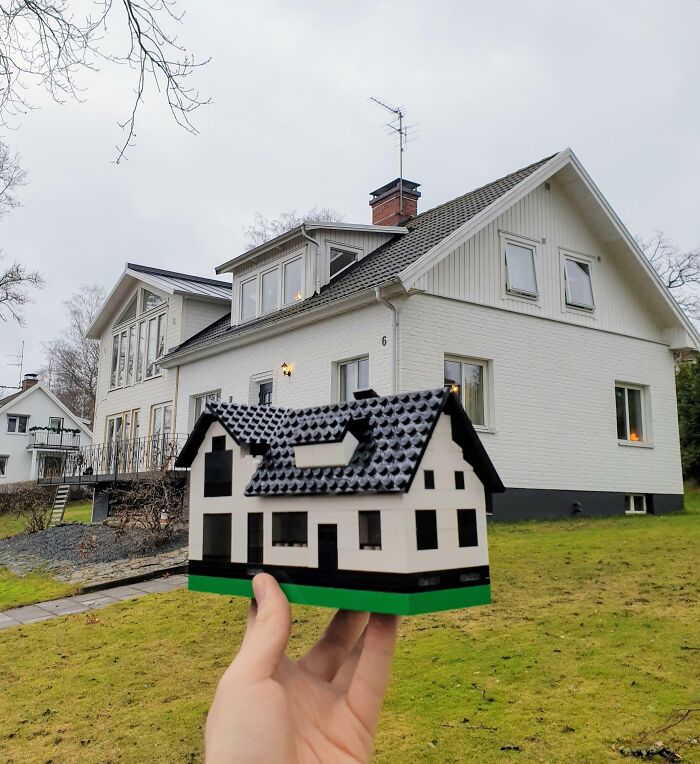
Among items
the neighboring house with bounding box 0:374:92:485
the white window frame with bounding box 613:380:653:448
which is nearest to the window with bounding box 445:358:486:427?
the white window frame with bounding box 613:380:653:448

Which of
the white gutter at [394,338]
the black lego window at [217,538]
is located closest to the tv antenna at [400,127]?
the white gutter at [394,338]

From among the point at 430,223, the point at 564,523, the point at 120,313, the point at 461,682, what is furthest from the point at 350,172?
the point at 461,682

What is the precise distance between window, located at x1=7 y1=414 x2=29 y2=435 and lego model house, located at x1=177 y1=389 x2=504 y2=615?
45.2 metres

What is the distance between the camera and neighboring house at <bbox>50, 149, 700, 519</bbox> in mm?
12289

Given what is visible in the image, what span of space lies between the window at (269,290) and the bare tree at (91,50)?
11.0m

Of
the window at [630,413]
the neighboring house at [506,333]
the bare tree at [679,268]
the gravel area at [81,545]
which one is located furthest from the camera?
the bare tree at [679,268]

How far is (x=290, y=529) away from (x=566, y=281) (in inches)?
544

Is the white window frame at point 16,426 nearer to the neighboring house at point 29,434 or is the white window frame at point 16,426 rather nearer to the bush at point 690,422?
the neighboring house at point 29,434

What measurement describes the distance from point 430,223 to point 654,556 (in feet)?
28.9

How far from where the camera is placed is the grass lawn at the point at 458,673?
400 cm

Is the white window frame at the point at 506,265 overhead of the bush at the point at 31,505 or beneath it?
overhead

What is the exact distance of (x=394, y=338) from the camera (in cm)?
1160

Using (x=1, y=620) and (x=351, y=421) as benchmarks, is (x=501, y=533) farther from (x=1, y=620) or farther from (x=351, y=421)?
(x=351, y=421)

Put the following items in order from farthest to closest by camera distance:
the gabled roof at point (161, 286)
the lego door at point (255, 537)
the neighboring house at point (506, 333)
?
the gabled roof at point (161, 286), the neighboring house at point (506, 333), the lego door at point (255, 537)
